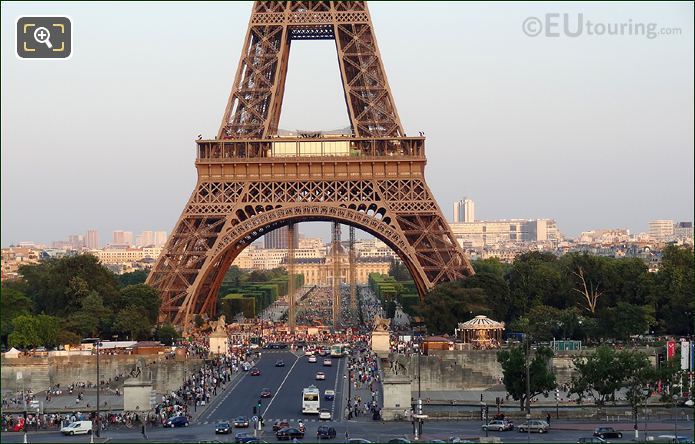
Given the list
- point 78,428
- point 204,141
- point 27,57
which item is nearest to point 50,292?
point 204,141

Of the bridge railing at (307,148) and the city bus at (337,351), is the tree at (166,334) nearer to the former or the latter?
the city bus at (337,351)

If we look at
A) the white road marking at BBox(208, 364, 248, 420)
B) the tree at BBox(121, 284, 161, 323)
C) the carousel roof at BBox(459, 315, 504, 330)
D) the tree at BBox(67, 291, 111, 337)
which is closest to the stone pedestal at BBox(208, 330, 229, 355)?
the tree at BBox(121, 284, 161, 323)

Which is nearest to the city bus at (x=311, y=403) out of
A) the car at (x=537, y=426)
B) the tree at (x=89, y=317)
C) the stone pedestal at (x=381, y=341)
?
the car at (x=537, y=426)

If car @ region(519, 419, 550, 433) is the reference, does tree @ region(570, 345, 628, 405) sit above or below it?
above

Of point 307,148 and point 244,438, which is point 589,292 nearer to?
point 307,148

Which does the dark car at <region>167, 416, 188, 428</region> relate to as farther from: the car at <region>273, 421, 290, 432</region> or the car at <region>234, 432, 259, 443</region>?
the car at <region>234, 432, 259, 443</region>

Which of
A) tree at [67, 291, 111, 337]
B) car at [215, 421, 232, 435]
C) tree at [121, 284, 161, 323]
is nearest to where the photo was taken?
car at [215, 421, 232, 435]

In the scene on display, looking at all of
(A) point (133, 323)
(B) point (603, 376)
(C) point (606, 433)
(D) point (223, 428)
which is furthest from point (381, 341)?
(C) point (606, 433)
